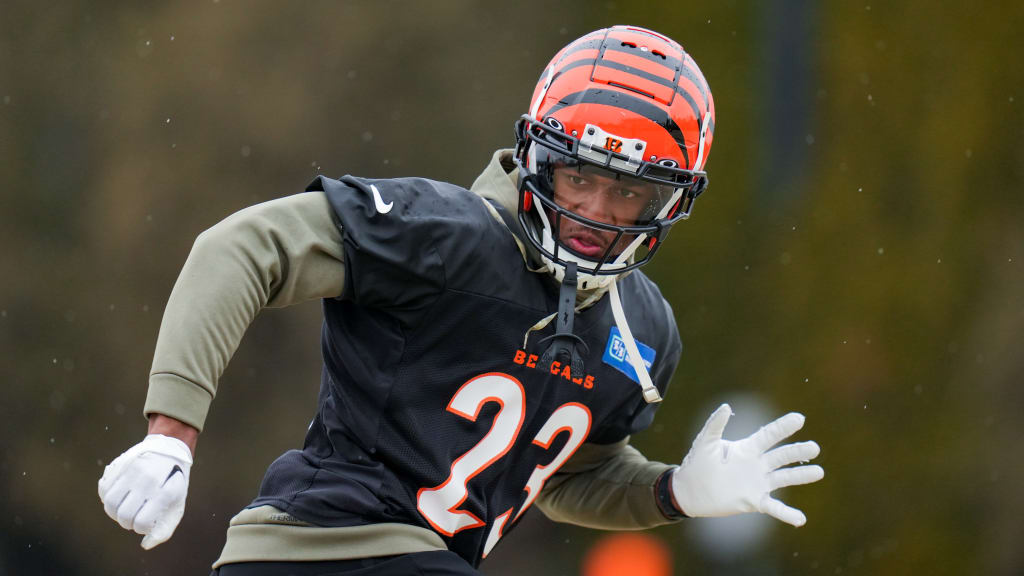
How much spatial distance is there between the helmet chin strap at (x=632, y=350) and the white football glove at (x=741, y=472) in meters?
0.17

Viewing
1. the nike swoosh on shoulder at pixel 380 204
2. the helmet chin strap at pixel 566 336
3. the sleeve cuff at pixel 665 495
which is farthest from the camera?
the sleeve cuff at pixel 665 495

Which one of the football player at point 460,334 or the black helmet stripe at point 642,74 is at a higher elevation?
the black helmet stripe at point 642,74

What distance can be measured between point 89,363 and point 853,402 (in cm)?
347

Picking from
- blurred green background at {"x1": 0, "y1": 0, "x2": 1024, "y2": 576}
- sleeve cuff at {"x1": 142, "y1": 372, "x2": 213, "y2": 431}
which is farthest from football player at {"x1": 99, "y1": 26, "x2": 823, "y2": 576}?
blurred green background at {"x1": 0, "y1": 0, "x2": 1024, "y2": 576}

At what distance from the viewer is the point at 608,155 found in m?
2.19

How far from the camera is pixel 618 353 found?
233 cm

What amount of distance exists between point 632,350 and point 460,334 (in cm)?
40

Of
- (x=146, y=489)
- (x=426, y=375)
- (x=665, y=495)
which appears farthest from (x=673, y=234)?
(x=146, y=489)

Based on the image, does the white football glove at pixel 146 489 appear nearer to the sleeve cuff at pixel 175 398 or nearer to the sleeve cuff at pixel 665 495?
the sleeve cuff at pixel 175 398

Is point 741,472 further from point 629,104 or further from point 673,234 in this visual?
point 673,234

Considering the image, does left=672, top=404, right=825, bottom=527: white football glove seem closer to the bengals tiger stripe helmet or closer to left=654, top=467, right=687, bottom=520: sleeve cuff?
left=654, top=467, right=687, bottom=520: sleeve cuff

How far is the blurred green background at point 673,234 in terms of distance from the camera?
496cm

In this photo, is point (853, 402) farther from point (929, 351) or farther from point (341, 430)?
point (341, 430)

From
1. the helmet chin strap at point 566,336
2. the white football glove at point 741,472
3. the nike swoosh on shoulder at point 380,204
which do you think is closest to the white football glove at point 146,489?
the nike swoosh on shoulder at point 380,204
